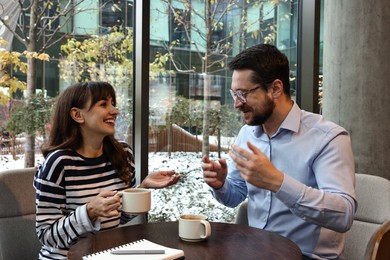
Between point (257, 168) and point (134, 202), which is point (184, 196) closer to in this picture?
point (134, 202)

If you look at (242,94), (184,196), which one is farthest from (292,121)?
(184,196)

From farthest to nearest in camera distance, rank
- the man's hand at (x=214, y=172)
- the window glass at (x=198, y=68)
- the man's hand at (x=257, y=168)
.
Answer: the window glass at (x=198, y=68)
the man's hand at (x=214, y=172)
the man's hand at (x=257, y=168)

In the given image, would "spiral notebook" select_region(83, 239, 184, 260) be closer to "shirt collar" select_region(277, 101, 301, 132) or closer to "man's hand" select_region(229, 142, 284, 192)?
"man's hand" select_region(229, 142, 284, 192)

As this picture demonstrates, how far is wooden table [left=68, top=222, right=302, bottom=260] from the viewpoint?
1.30 m

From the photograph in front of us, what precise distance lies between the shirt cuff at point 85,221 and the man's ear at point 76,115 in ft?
1.56

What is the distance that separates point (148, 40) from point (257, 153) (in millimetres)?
1366

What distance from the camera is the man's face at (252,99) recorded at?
5.80 feet

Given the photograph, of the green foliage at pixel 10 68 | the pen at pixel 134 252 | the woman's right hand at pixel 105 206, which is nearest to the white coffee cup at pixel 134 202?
the woman's right hand at pixel 105 206

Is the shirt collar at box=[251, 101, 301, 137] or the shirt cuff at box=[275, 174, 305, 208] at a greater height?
the shirt collar at box=[251, 101, 301, 137]

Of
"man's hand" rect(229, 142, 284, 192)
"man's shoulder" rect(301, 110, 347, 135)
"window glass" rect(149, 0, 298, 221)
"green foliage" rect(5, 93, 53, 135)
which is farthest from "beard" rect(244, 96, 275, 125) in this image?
"green foliage" rect(5, 93, 53, 135)

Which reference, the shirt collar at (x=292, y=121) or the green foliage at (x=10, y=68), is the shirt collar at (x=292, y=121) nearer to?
the shirt collar at (x=292, y=121)

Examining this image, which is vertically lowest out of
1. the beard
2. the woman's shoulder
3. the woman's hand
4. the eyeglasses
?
the woman's hand

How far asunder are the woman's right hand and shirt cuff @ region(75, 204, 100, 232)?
18 millimetres

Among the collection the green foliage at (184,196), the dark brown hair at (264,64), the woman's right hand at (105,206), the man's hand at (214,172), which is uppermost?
the dark brown hair at (264,64)
